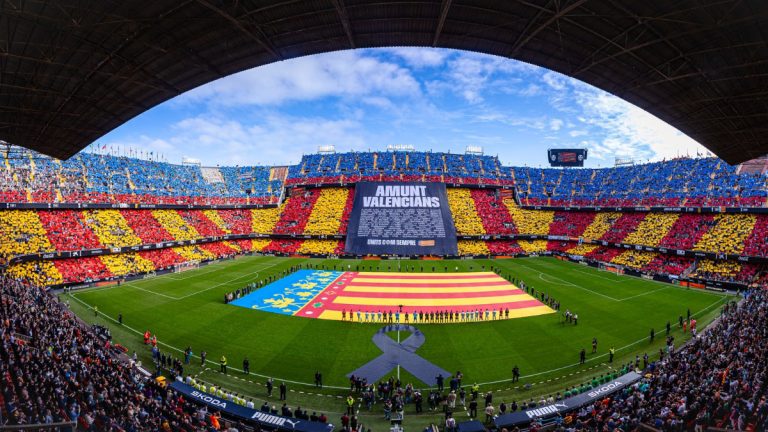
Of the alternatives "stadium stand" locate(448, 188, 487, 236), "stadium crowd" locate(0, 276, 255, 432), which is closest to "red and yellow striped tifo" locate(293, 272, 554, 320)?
"stadium crowd" locate(0, 276, 255, 432)

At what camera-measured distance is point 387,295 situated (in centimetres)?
3566

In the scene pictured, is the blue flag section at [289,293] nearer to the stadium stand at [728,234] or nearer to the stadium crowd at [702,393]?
the stadium crowd at [702,393]

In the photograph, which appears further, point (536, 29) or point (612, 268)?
point (612, 268)

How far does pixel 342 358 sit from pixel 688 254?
45.3 m

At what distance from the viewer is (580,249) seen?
5806cm

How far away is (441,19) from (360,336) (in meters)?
19.6

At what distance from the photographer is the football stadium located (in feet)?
43.1

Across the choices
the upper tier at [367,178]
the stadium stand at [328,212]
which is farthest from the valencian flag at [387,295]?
the upper tier at [367,178]

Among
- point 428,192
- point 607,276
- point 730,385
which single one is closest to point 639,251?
point 607,276

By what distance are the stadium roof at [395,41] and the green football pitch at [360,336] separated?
14.8 m

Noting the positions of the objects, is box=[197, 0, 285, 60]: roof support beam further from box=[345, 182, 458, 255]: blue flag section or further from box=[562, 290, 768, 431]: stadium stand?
box=[345, 182, 458, 255]: blue flag section

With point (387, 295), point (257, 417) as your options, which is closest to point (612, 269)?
point (387, 295)

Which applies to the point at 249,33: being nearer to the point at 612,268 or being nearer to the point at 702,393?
the point at 702,393

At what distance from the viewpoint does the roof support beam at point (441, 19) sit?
1328cm
